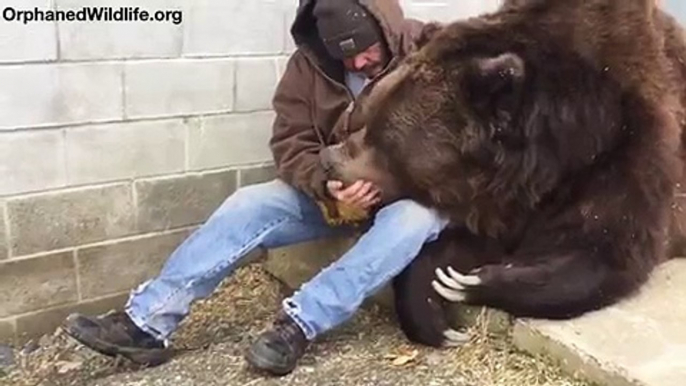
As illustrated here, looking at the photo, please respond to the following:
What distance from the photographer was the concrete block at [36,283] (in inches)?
116

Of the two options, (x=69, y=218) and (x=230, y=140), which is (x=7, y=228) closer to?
(x=69, y=218)

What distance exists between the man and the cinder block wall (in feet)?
1.46

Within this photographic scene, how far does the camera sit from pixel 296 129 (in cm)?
289

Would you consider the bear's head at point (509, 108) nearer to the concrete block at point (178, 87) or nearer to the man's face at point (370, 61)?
the man's face at point (370, 61)

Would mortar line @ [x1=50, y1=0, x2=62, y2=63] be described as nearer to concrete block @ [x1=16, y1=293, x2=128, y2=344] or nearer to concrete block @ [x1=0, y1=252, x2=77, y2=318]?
concrete block @ [x1=0, y1=252, x2=77, y2=318]

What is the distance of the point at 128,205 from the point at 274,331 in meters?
0.90

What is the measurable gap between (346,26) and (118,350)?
121cm

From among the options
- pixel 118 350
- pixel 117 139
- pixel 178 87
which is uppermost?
pixel 178 87

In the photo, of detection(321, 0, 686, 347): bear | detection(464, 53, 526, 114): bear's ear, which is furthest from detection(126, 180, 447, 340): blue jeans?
A: detection(464, 53, 526, 114): bear's ear

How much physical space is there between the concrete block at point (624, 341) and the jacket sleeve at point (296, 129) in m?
0.84

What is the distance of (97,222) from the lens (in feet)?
10.2

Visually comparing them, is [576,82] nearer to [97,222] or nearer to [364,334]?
[364,334]

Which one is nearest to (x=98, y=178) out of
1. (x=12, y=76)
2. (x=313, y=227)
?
(x=12, y=76)

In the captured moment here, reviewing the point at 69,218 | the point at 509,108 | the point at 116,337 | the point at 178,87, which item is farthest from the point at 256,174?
the point at 509,108
